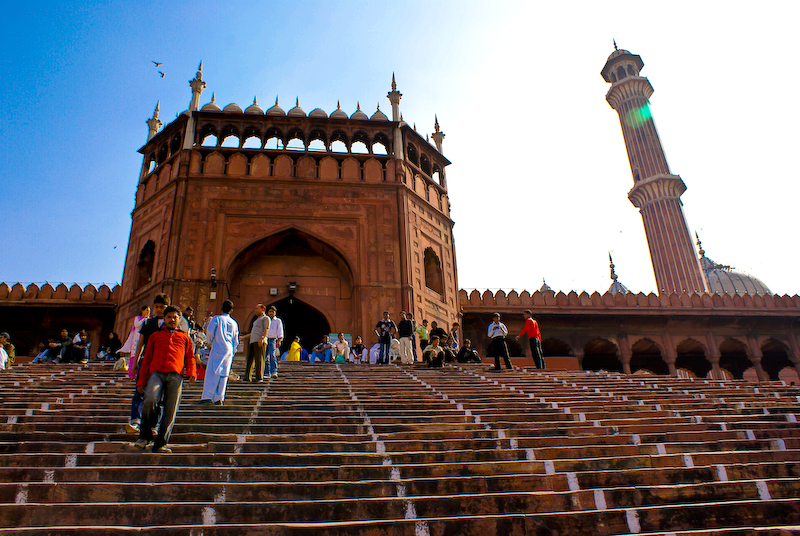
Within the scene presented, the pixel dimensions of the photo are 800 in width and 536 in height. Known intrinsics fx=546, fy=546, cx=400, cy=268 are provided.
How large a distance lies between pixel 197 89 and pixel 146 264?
524 centimetres

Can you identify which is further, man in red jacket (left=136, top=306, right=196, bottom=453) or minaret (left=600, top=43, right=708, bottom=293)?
minaret (left=600, top=43, right=708, bottom=293)

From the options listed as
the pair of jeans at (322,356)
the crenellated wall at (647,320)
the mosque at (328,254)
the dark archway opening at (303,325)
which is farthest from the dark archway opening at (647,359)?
the pair of jeans at (322,356)

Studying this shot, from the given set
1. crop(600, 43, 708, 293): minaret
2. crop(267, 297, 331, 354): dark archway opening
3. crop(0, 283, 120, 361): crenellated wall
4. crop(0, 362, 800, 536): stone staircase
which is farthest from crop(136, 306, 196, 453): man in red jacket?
crop(600, 43, 708, 293): minaret

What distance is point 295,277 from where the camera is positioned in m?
14.0

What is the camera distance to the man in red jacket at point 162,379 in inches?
148

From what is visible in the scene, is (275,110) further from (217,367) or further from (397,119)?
(217,367)

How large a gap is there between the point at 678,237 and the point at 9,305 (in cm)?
2572

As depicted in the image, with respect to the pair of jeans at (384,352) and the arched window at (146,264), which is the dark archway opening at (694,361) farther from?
the arched window at (146,264)

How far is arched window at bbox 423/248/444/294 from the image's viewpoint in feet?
51.0

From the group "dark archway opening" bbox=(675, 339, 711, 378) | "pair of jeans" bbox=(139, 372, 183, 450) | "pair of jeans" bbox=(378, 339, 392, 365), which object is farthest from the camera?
"dark archway opening" bbox=(675, 339, 711, 378)

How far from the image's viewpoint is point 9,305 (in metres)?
14.7

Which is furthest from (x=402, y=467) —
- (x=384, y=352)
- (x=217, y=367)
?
(x=384, y=352)

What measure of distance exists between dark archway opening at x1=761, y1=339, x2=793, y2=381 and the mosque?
24cm

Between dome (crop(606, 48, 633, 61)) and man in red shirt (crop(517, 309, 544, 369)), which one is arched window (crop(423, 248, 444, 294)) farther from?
dome (crop(606, 48, 633, 61))
